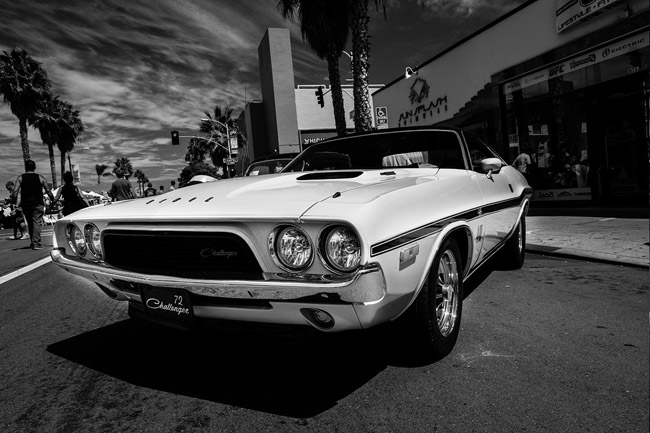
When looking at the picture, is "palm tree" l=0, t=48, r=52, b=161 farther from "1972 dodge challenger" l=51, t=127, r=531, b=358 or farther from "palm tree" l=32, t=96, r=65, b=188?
"1972 dodge challenger" l=51, t=127, r=531, b=358

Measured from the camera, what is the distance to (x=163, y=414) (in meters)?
1.99

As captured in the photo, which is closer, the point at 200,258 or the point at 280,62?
the point at 200,258

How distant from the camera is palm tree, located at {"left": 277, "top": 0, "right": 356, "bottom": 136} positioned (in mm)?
12328

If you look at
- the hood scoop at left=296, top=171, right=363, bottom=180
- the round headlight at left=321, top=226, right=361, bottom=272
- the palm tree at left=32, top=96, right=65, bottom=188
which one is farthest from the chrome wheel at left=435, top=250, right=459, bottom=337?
the palm tree at left=32, top=96, right=65, bottom=188

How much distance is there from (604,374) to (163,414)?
2080mm

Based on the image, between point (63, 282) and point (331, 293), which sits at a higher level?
point (331, 293)

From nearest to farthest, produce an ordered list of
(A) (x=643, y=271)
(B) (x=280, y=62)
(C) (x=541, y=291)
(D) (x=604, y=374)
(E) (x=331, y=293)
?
1. (E) (x=331, y=293)
2. (D) (x=604, y=374)
3. (C) (x=541, y=291)
4. (A) (x=643, y=271)
5. (B) (x=280, y=62)

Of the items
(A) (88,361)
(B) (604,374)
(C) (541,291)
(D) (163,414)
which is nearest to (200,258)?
(D) (163,414)

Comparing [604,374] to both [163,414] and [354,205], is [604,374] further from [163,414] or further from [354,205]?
[163,414]

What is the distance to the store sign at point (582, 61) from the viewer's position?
304 inches

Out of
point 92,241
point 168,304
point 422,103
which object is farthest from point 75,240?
point 422,103

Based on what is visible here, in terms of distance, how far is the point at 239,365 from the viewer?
2488 mm

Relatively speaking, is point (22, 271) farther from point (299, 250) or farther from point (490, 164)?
point (490, 164)

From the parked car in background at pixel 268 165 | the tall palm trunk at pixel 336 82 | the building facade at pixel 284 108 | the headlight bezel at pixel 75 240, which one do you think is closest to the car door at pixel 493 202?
the headlight bezel at pixel 75 240
